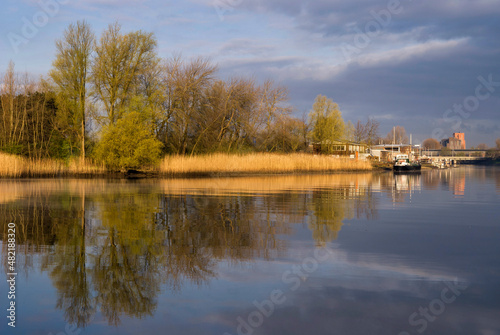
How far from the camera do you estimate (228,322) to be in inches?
208

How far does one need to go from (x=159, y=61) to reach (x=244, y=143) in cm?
1430

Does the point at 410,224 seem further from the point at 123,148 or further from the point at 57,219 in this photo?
the point at 123,148

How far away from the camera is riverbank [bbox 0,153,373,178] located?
36.6 m

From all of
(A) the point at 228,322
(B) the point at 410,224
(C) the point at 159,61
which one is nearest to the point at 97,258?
(A) the point at 228,322

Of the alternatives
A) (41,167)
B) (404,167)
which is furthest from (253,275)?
(404,167)

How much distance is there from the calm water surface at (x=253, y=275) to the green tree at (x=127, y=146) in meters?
26.4

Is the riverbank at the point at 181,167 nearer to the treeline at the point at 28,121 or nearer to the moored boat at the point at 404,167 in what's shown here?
the treeline at the point at 28,121

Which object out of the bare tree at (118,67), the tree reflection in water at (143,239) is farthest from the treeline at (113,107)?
the tree reflection in water at (143,239)

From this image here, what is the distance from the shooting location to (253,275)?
7.14 meters

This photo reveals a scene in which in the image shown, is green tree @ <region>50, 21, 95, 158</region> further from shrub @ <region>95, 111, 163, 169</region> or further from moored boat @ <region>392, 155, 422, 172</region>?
moored boat @ <region>392, 155, 422, 172</region>

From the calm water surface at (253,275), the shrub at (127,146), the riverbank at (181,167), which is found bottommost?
the calm water surface at (253,275)

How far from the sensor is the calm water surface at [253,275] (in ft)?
17.5

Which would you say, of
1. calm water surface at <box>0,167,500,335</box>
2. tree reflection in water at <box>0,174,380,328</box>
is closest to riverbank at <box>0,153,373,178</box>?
tree reflection in water at <box>0,174,380,328</box>

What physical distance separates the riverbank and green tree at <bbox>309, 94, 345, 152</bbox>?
2512cm
